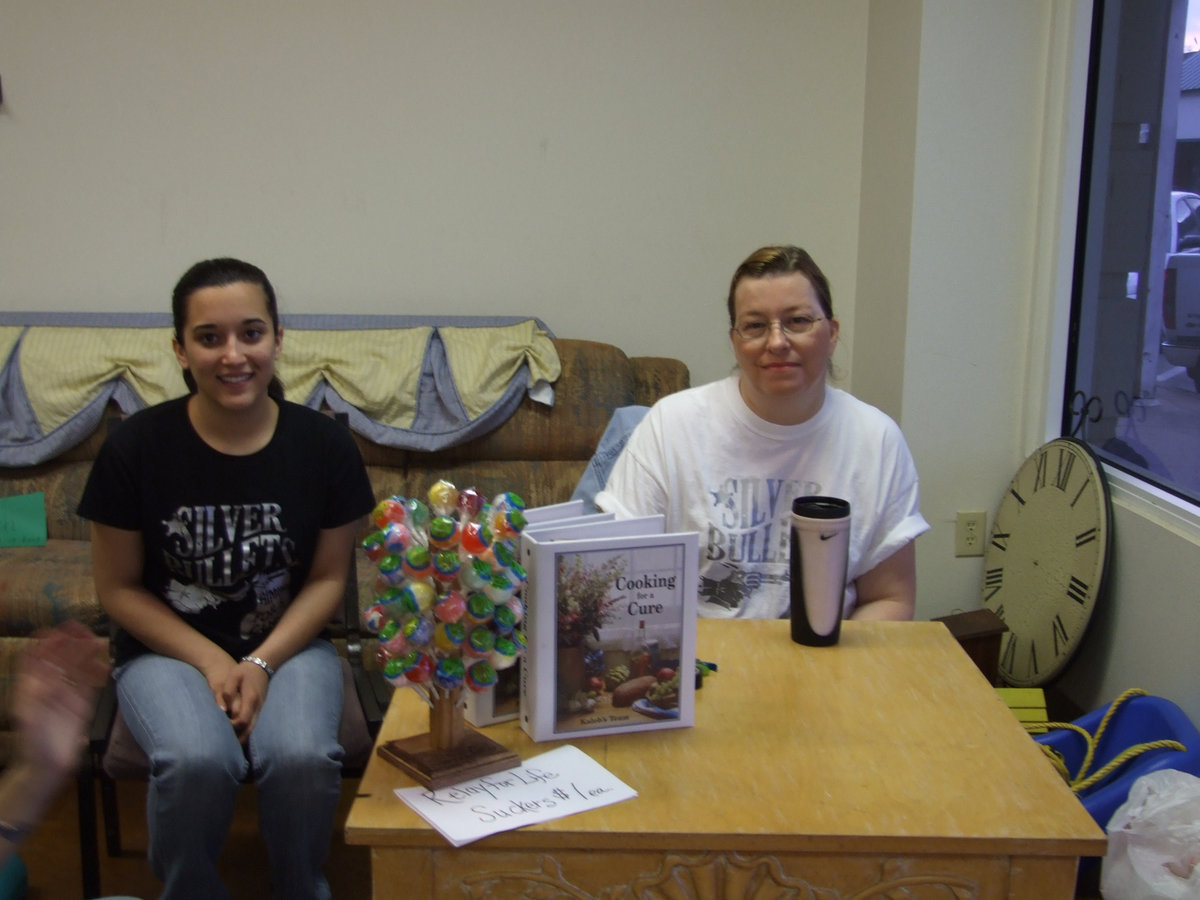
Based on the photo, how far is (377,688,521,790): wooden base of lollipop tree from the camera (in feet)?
3.64

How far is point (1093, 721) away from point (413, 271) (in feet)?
7.11

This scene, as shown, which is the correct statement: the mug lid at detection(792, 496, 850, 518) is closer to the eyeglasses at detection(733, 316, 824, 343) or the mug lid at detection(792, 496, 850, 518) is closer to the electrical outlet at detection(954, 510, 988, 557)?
the eyeglasses at detection(733, 316, 824, 343)

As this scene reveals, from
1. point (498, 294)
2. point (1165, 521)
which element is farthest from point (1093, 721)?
point (498, 294)

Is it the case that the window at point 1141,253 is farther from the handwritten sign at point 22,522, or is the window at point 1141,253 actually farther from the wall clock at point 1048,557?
the handwritten sign at point 22,522

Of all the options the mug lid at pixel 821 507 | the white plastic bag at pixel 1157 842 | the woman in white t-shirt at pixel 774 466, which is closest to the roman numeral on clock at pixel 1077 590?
the white plastic bag at pixel 1157 842

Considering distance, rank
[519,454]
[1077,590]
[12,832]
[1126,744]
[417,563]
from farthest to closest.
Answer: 1. [519,454]
2. [1077,590]
3. [1126,744]
4. [417,563]
5. [12,832]

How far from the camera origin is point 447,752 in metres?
1.13

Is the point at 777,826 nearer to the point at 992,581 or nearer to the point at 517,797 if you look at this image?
the point at 517,797

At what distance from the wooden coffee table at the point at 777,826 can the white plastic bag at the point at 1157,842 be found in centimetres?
70

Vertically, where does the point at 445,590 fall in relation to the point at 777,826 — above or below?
above

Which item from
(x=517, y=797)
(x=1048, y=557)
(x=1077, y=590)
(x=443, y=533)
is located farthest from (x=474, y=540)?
(x=1048, y=557)

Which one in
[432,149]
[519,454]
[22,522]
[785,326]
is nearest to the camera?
[785,326]

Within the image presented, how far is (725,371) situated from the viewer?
3.35 m

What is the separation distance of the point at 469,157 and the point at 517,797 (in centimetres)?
246
